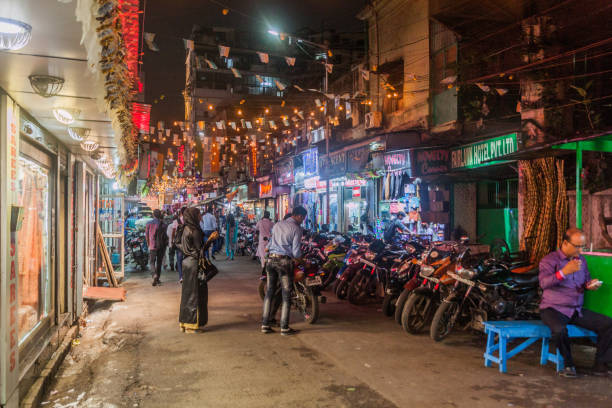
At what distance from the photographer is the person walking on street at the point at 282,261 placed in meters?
7.85

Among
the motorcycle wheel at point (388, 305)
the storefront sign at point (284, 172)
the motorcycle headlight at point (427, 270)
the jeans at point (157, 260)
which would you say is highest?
the storefront sign at point (284, 172)

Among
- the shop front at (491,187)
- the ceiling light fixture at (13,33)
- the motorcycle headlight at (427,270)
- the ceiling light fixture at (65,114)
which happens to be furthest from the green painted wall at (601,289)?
the ceiling light fixture at (65,114)

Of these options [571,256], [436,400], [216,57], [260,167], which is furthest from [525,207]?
[216,57]

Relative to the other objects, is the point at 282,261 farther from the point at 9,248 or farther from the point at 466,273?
the point at 9,248

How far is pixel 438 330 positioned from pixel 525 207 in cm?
430

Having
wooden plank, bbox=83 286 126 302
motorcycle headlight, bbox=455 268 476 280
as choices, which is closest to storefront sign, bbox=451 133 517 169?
A: motorcycle headlight, bbox=455 268 476 280

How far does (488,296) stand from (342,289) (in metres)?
4.03

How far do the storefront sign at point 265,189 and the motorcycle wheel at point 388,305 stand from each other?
66.2 ft

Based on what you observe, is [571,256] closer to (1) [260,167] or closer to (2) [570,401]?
(2) [570,401]

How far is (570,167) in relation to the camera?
9781 mm

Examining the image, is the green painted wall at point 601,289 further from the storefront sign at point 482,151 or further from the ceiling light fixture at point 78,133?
the ceiling light fixture at point 78,133

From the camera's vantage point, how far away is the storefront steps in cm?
481

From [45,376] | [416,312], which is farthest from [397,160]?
[45,376]

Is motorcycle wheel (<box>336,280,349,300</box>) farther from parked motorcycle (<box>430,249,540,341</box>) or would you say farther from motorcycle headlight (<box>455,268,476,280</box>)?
motorcycle headlight (<box>455,268,476,280</box>)
